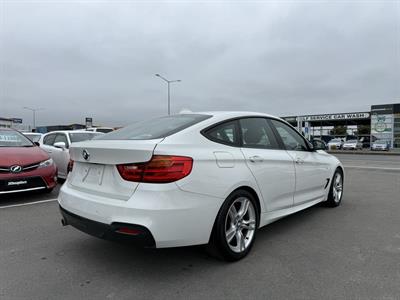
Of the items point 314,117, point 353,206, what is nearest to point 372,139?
point 314,117

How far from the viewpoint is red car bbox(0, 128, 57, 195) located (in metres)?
5.49

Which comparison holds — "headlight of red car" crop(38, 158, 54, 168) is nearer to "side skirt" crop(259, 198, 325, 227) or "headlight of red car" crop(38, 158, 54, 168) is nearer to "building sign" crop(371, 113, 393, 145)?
"side skirt" crop(259, 198, 325, 227)

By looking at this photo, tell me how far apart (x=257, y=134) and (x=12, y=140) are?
548 centimetres

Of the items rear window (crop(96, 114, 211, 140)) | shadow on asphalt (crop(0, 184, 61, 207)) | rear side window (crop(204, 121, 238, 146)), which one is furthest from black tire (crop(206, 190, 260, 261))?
shadow on asphalt (crop(0, 184, 61, 207))

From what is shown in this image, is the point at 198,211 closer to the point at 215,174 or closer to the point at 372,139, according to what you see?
the point at 215,174

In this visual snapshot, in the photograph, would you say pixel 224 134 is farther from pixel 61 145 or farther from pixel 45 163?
pixel 61 145

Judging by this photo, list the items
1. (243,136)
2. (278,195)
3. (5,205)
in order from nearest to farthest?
(243,136) < (278,195) < (5,205)

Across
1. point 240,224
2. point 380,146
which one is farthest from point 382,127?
point 240,224

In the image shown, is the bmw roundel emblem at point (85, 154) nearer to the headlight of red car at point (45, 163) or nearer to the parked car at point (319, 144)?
the headlight of red car at point (45, 163)

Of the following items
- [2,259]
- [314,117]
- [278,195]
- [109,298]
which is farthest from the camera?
[314,117]

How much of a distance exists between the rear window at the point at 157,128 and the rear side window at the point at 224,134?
0.21m

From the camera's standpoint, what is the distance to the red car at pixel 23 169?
5.49 metres

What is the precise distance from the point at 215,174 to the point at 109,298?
1.37 m

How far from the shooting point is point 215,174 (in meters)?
2.97
